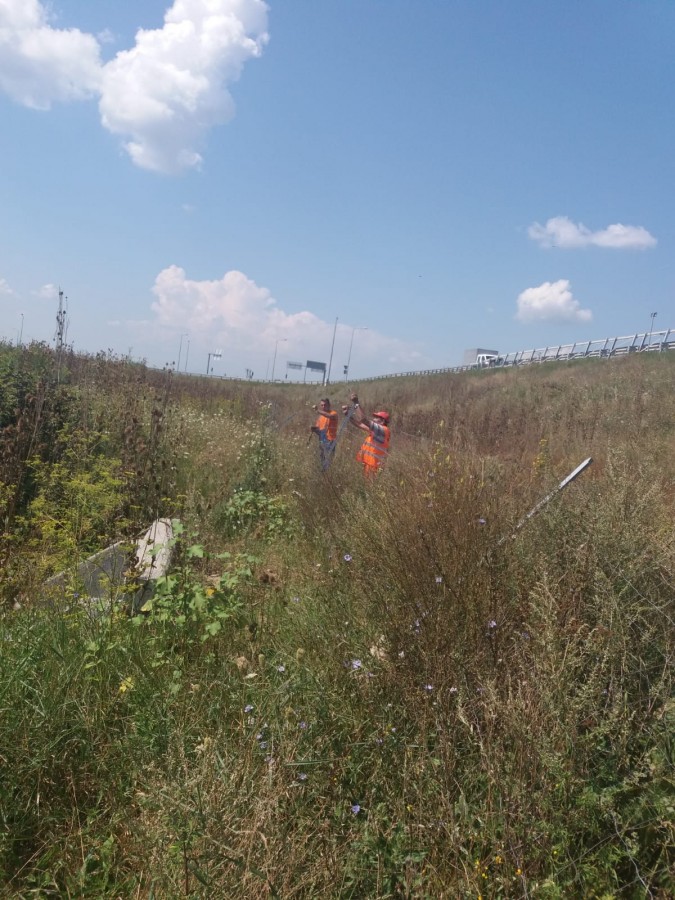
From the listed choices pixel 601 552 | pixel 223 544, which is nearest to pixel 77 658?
pixel 601 552

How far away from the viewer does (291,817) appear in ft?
6.14

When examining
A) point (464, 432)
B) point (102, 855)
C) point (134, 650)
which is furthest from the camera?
point (464, 432)

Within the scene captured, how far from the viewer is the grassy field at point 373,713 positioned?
1690 millimetres

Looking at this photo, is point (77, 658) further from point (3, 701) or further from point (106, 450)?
Result: point (106, 450)

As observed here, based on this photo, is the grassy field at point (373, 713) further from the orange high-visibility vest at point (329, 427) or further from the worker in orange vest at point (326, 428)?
the orange high-visibility vest at point (329, 427)

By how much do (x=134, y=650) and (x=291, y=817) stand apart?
136 cm

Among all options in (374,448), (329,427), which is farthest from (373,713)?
(329,427)

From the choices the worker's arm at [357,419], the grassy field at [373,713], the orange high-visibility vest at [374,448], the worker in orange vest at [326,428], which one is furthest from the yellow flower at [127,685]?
the worker in orange vest at [326,428]

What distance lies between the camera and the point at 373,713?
234 cm

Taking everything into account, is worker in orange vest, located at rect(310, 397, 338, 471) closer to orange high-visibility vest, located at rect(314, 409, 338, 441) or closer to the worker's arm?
orange high-visibility vest, located at rect(314, 409, 338, 441)

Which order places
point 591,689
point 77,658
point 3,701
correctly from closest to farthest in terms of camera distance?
point 591,689
point 3,701
point 77,658

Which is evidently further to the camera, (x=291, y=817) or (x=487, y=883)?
(x=291, y=817)

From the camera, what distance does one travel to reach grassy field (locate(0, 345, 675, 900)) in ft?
5.55

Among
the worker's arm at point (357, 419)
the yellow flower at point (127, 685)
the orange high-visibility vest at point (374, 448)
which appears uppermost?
the worker's arm at point (357, 419)
